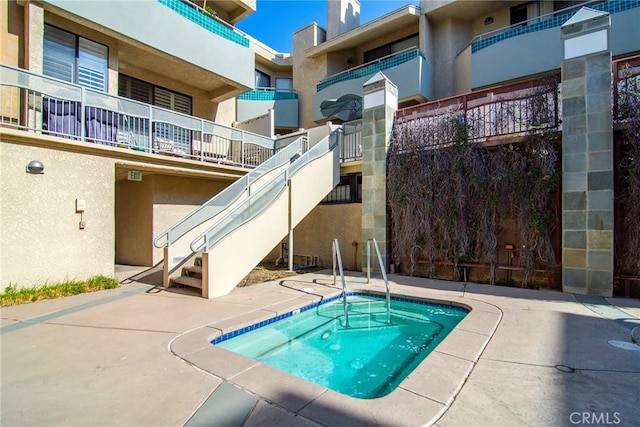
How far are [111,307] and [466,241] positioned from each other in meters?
7.07

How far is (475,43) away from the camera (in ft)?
36.8

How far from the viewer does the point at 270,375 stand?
2.81 m

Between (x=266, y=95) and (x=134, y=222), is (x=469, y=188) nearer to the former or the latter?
(x=134, y=222)

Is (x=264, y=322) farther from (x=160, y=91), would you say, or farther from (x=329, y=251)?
(x=160, y=91)

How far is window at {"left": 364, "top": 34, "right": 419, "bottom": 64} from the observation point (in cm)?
1353

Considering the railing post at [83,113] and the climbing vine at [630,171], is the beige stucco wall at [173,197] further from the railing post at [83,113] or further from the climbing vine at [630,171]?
the climbing vine at [630,171]

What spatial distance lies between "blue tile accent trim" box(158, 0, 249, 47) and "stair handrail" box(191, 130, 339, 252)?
5.42 metres

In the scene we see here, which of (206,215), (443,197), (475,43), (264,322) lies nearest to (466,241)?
(443,197)

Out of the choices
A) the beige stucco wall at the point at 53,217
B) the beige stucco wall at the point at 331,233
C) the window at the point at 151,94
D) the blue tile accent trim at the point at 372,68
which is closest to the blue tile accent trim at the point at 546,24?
the blue tile accent trim at the point at 372,68

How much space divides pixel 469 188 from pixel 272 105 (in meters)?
11.8

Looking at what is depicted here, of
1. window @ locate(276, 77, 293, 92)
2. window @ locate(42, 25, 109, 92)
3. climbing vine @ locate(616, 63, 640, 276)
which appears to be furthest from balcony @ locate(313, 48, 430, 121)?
window @ locate(42, 25, 109, 92)

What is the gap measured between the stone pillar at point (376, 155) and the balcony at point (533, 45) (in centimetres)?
489

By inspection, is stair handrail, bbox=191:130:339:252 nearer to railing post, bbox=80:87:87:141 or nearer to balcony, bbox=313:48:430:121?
railing post, bbox=80:87:87:141

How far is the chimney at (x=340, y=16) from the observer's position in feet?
50.8
